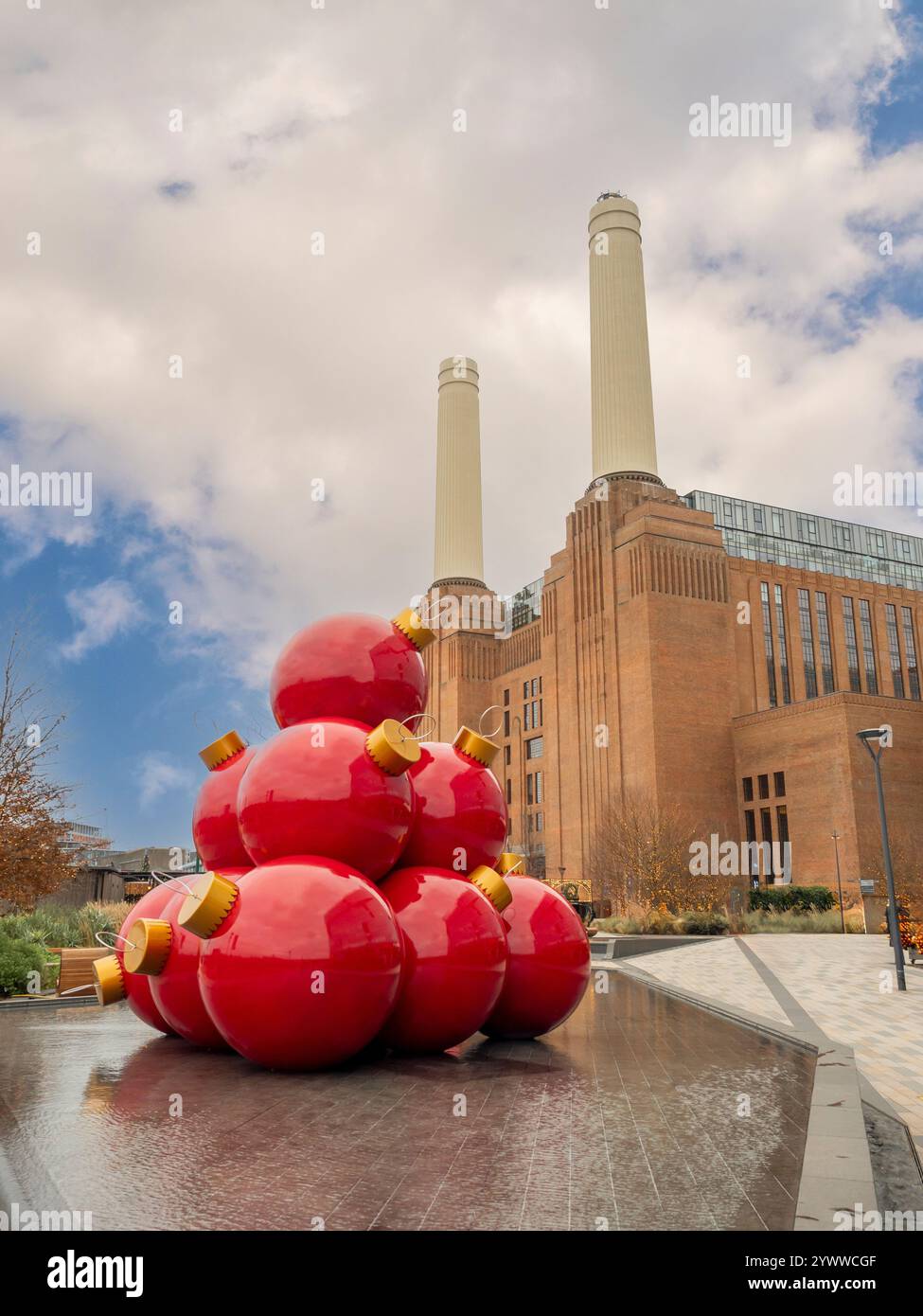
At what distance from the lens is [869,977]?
1981 centimetres

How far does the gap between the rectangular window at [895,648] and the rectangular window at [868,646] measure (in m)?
1.49

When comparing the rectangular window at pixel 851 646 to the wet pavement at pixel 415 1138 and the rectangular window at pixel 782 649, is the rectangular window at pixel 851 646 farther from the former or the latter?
the wet pavement at pixel 415 1138

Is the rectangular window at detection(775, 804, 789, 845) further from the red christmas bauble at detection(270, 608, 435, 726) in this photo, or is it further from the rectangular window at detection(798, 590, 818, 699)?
the red christmas bauble at detection(270, 608, 435, 726)

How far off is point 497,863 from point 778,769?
4707 centimetres

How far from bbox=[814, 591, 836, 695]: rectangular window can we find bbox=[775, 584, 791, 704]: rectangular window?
326 centimetres

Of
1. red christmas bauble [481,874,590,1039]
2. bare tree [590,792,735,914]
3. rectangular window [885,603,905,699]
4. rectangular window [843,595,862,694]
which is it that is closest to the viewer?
red christmas bauble [481,874,590,1039]

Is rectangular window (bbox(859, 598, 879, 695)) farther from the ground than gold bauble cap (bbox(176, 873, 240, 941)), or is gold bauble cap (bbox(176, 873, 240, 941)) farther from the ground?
rectangular window (bbox(859, 598, 879, 695))

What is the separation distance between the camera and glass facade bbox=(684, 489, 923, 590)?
75.1m

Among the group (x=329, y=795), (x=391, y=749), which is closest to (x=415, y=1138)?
(x=329, y=795)

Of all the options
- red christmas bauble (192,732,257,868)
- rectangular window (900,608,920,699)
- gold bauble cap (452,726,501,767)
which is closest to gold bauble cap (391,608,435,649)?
gold bauble cap (452,726,501,767)

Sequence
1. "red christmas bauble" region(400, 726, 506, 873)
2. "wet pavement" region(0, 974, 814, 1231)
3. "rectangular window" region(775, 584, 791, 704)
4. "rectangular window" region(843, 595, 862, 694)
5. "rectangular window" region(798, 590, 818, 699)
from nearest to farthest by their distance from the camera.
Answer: "wet pavement" region(0, 974, 814, 1231), "red christmas bauble" region(400, 726, 506, 873), "rectangular window" region(775, 584, 791, 704), "rectangular window" region(798, 590, 818, 699), "rectangular window" region(843, 595, 862, 694)

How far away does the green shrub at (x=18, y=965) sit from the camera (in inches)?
560
